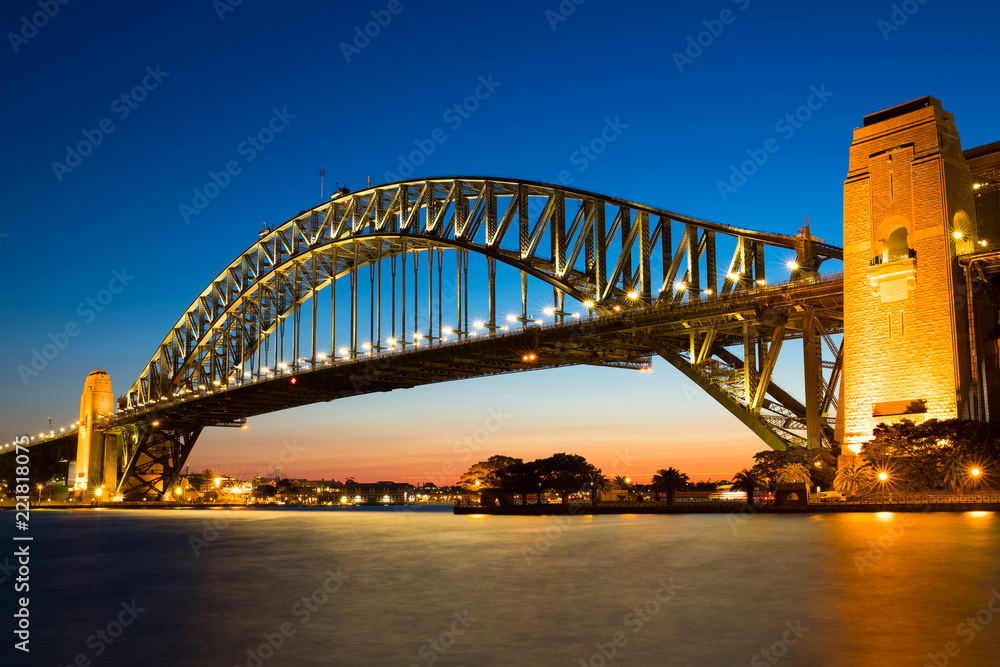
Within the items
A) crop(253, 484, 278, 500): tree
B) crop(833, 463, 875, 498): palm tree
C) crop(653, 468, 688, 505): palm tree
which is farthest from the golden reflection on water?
crop(253, 484, 278, 500): tree

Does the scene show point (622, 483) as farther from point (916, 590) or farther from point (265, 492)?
point (265, 492)

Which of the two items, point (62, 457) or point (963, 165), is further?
point (62, 457)

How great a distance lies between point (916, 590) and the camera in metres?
17.0

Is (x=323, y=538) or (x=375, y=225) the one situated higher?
(x=375, y=225)

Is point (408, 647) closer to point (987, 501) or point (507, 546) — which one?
point (507, 546)

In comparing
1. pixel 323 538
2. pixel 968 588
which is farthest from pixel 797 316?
pixel 968 588

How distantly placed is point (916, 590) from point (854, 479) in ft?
71.6

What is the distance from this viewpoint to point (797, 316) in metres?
44.9

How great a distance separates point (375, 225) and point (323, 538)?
3269 cm

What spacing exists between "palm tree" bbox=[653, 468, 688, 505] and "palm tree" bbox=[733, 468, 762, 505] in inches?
277

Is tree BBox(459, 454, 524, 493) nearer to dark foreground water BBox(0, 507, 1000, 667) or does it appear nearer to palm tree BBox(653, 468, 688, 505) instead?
palm tree BBox(653, 468, 688, 505)

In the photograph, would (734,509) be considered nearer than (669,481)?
Yes

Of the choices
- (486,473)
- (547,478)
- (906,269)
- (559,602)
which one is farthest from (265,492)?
(559,602)

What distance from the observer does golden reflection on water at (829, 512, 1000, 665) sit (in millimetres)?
12266
